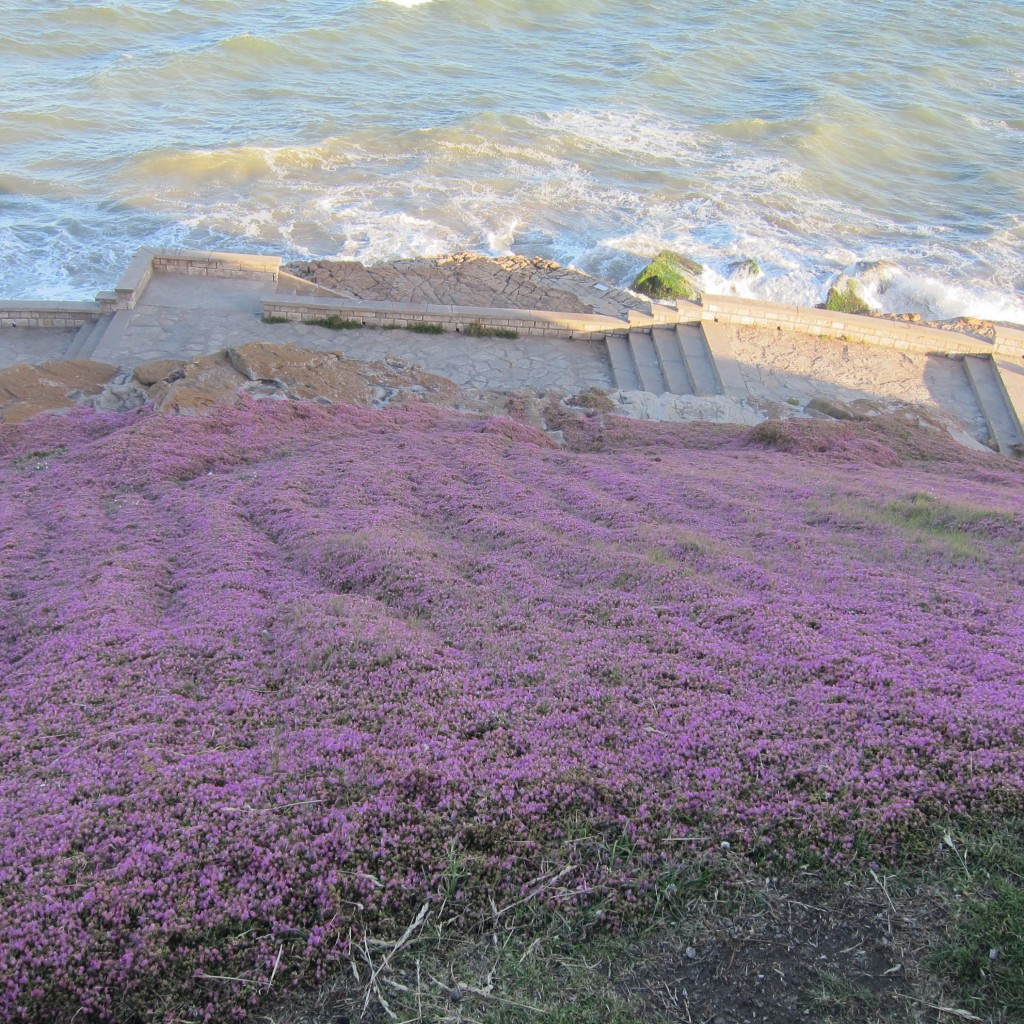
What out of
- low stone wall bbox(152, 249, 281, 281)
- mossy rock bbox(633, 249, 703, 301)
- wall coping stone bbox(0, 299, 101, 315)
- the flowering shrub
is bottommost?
mossy rock bbox(633, 249, 703, 301)

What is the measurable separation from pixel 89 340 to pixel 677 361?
9.48m

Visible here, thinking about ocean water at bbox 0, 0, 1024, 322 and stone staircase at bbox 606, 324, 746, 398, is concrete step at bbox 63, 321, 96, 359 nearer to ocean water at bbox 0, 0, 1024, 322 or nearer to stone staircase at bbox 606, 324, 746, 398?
ocean water at bbox 0, 0, 1024, 322

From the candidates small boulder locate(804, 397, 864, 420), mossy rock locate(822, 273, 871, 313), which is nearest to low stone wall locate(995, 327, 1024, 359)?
small boulder locate(804, 397, 864, 420)

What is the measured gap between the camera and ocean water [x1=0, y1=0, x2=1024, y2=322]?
899 inches

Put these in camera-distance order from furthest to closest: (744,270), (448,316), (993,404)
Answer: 1. (744,270)
2. (448,316)
3. (993,404)

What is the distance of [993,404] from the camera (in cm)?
1490

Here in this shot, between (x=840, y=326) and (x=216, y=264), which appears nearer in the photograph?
(x=216, y=264)

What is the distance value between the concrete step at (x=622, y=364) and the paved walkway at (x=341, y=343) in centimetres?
14

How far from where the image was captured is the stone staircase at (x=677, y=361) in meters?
14.6

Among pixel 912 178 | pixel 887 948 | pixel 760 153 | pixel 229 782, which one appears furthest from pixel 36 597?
pixel 912 178

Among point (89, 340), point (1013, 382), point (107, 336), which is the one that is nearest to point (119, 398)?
point (107, 336)

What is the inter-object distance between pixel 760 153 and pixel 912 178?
Result: 517 centimetres

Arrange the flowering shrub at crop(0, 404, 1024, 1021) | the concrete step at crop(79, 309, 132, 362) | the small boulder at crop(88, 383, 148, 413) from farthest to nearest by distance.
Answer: the concrete step at crop(79, 309, 132, 362)
the small boulder at crop(88, 383, 148, 413)
the flowering shrub at crop(0, 404, 1024, 1021)

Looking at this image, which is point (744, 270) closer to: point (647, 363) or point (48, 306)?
point (647, 363)
